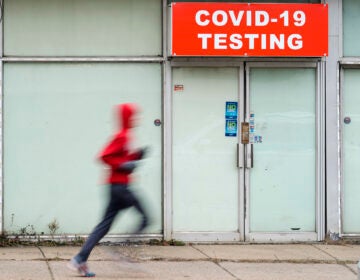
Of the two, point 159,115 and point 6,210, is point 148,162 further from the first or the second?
point 6,210

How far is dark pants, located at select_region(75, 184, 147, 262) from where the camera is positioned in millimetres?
8500

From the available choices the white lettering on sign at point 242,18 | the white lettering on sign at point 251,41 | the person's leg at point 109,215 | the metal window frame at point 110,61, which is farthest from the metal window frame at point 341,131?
the person's leg at point 109,215

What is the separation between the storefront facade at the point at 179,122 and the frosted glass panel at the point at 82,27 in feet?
0.04

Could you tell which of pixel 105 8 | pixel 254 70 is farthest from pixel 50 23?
pixel 254 70

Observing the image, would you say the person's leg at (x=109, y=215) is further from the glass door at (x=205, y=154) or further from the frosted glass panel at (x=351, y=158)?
the frosted glass panel at (x=351, y=158)

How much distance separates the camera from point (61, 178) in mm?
11570

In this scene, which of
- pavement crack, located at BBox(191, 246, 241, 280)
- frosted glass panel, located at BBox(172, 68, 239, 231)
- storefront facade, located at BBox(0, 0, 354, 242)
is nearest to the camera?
pavement crack, located at BBox(191, 246, 241, 280)

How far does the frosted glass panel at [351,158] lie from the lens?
39.3 feet

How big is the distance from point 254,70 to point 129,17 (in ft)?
6.06

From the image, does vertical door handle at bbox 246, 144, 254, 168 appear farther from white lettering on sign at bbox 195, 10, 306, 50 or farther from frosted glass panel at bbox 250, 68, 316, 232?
white lettering on sign at bbox 195, 10, 306, 50

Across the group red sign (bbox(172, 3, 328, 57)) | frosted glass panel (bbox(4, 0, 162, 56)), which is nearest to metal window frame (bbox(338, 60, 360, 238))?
red sign (bbox(172, 3, 328, 57))

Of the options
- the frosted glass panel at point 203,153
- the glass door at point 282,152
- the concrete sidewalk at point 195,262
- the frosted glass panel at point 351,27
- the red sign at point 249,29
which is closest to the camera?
the concrete sidewalk at point 195,262

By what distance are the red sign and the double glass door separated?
353 millimetres

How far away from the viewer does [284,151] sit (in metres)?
11.9
